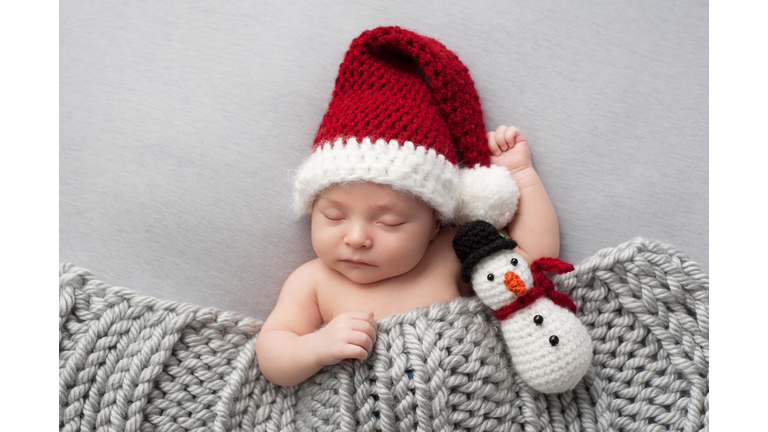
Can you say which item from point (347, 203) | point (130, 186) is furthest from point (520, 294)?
point (130, 186)

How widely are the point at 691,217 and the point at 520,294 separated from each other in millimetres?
502

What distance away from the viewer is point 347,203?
916 millimetres

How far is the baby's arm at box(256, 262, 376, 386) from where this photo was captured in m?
0.86

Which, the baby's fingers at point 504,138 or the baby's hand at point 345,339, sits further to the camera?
the baby's fingers at point 504,138

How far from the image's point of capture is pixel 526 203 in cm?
101

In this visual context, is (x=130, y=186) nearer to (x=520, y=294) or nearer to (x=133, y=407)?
(x=133, y=407)

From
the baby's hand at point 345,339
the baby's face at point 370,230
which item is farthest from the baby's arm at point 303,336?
the baby's face at point 370,230

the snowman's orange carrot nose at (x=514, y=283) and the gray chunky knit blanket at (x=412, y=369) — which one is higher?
the snowman's orange carrot nose at (x=514, y=283)

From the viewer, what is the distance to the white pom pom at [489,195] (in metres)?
0.95

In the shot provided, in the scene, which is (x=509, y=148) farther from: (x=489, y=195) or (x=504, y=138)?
(x=489, y=195)

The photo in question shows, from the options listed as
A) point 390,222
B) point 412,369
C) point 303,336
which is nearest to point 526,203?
point 390,222

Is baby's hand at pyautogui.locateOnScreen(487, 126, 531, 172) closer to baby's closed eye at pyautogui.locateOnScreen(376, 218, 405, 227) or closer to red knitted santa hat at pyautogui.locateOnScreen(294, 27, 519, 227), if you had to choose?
red knitted santa hat at pyautogui.locateOnScreen(294, 27, 519, 227)

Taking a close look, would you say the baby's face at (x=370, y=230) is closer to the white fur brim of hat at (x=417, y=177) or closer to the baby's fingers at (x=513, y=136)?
the white fur brim of hat at (x=417, y=177)

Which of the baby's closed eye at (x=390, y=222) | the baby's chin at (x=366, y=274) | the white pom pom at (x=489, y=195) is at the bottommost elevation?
the baby's chin at (x=366, y=274)
